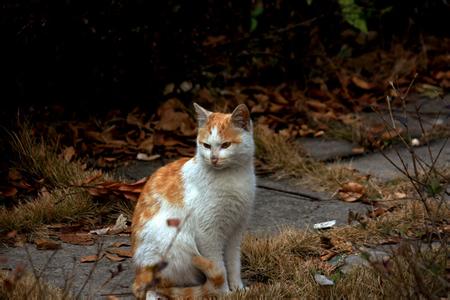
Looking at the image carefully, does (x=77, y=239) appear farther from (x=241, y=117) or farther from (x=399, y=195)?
(x=399, y=195)

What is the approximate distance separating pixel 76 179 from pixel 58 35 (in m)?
1.44

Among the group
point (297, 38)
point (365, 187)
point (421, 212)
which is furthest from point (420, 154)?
point (297, 38)

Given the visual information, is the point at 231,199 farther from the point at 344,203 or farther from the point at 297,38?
the point at 297,38

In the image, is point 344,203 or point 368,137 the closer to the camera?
point 344,203

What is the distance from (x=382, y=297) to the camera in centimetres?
351

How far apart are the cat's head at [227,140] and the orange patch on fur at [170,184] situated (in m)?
0.16

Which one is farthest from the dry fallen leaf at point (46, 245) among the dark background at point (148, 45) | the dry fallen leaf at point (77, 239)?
the dark background at point (148, 45)

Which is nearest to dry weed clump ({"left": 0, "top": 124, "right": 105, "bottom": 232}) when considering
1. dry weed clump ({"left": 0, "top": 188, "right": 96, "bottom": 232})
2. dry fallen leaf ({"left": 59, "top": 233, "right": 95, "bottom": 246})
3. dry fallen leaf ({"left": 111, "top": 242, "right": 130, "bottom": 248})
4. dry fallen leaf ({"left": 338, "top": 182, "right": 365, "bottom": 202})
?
dry weed clump ({"left": 0, "top": 188, "right": 96, "bottom": 232})

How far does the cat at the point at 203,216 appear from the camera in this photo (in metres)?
3.86

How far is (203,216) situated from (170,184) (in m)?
0.26

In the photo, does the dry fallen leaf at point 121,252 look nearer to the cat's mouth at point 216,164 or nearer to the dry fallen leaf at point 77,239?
the dry fallen leaf at point 77,239

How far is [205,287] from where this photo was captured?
3.90 meters

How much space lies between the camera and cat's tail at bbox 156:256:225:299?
3.87 m

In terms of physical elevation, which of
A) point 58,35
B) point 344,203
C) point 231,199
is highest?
point 58,35
